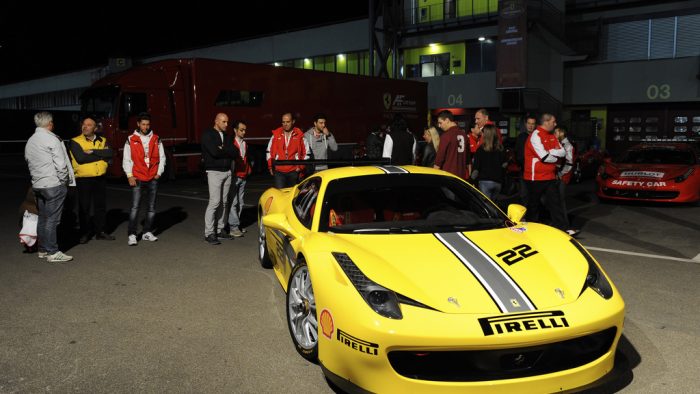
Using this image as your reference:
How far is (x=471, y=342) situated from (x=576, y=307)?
668mm

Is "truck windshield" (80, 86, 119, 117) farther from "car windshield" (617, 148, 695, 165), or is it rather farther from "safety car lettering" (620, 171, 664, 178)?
"car windshield" (617, 148, 695, 165)

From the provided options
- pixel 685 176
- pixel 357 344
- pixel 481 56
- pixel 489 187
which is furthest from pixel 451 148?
pixel 481 56

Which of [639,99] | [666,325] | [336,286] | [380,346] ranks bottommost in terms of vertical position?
[666,325]

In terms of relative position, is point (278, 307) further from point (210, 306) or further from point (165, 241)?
point (165, 241)

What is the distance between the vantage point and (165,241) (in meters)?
7.90

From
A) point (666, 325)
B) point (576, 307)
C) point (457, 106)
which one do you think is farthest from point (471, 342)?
point (457, 106)

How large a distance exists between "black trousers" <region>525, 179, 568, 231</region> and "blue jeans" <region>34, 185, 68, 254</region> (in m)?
5.75

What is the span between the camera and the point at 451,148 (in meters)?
7.24

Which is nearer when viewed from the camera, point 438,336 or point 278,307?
point 438,336

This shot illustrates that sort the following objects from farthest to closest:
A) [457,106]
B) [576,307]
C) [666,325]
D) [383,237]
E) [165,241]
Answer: [457,106] → [165,241] → [666,325] → [383,237] → [576,307]

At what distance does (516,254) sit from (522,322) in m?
0.80

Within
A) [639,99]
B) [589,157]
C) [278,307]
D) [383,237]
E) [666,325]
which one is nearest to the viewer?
[383,237]

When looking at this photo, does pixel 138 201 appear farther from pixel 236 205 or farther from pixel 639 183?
pixel 639 183

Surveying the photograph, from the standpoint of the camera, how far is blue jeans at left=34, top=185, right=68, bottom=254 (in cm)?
650
